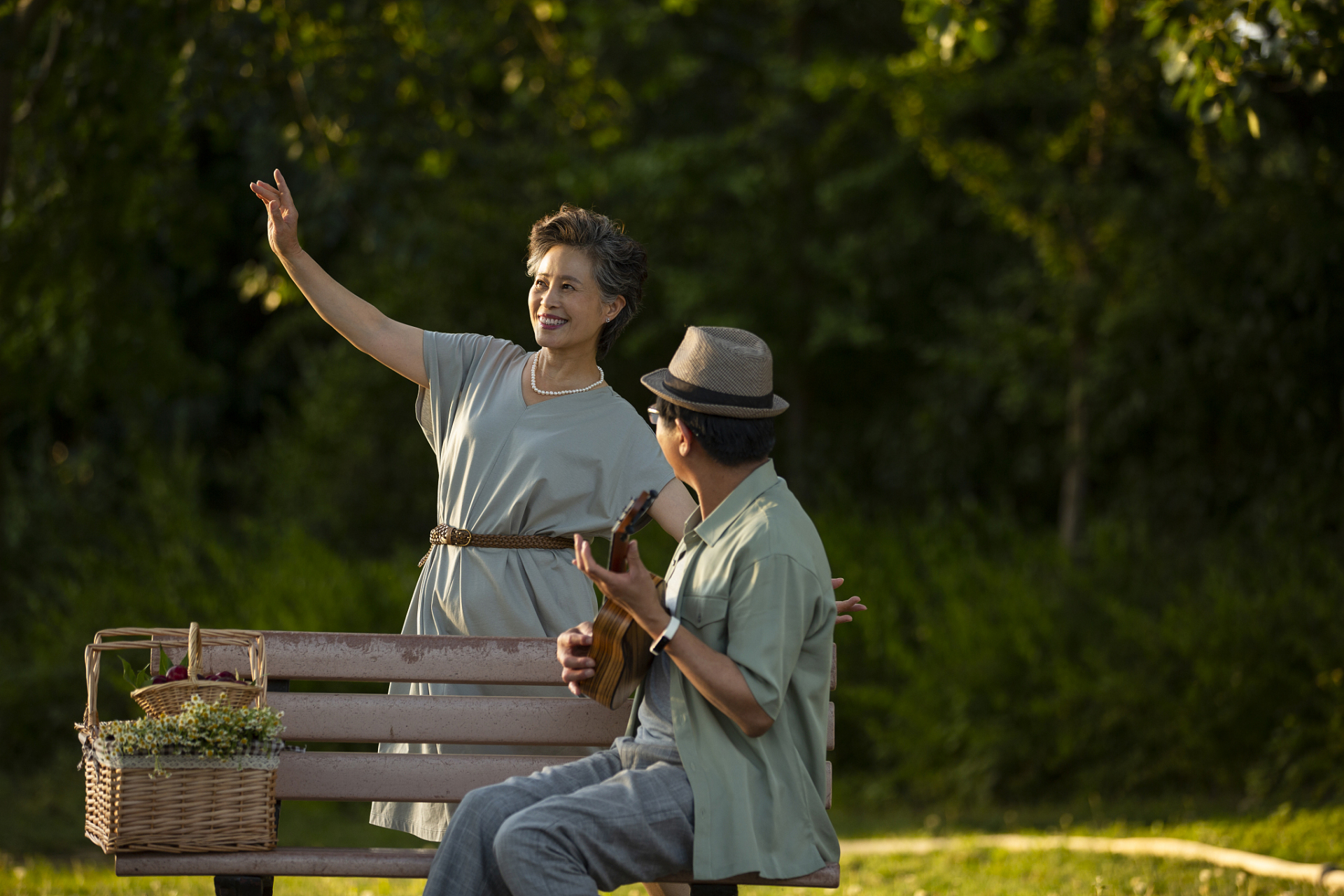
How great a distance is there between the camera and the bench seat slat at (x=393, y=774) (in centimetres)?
340

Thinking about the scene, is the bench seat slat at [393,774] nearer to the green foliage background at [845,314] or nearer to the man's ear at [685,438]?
the man's ear at [685,438]

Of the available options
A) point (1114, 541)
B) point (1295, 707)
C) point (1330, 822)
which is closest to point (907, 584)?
point (1114, 541)

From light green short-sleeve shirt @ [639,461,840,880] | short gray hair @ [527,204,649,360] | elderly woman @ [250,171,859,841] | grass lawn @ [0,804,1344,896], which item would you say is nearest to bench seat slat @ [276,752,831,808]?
elderly woman @ [250,171,859,841]

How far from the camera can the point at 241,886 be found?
10.2ft

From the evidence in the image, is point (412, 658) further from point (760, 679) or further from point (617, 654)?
point (760, 679)

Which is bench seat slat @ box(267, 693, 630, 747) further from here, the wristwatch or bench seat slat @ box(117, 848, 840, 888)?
the wristwatch

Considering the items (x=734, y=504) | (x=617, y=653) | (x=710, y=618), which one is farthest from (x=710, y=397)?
(x=617, y=653)

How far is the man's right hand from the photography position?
283 cm

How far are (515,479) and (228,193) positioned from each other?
33.2 feet

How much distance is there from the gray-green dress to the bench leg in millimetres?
558

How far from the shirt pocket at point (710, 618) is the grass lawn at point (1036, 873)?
2941 mm

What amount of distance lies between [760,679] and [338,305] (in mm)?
1590

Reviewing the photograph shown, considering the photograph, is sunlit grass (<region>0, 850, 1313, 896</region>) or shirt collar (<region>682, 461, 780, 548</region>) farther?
sunlit grass (<region>0, 850, 1313, 896</region>)

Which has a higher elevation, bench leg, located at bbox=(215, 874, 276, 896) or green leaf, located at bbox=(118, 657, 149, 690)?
green leaf, located at bbox=(118, 657, 149, 690)
